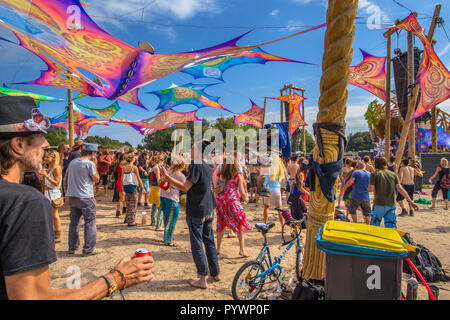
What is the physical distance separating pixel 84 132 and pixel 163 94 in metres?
12.0

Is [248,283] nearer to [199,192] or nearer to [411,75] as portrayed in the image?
[199,192]

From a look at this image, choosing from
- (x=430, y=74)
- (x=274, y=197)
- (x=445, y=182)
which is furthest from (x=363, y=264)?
(x=430, y=74)

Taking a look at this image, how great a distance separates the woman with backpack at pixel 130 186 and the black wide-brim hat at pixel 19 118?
5.47 metres

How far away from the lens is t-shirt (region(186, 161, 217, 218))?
3494 millimetres

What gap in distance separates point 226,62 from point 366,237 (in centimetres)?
804

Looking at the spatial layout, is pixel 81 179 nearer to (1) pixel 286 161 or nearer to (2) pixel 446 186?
(1) pixel 286 161

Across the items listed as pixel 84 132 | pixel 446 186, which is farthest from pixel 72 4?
pixel 84 132

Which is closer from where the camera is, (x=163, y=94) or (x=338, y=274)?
(x=338, y=274)

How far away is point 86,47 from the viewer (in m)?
5.15

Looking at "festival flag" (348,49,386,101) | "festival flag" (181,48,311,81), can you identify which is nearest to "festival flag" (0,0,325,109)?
"festival flag" (181,48,311,81)

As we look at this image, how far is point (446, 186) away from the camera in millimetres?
8398

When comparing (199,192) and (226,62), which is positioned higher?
(226,62)

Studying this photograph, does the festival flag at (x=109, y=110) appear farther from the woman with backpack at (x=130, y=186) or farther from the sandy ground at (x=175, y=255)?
the woman with backpack at (x=130, y=186)

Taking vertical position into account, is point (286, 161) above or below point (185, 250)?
above
